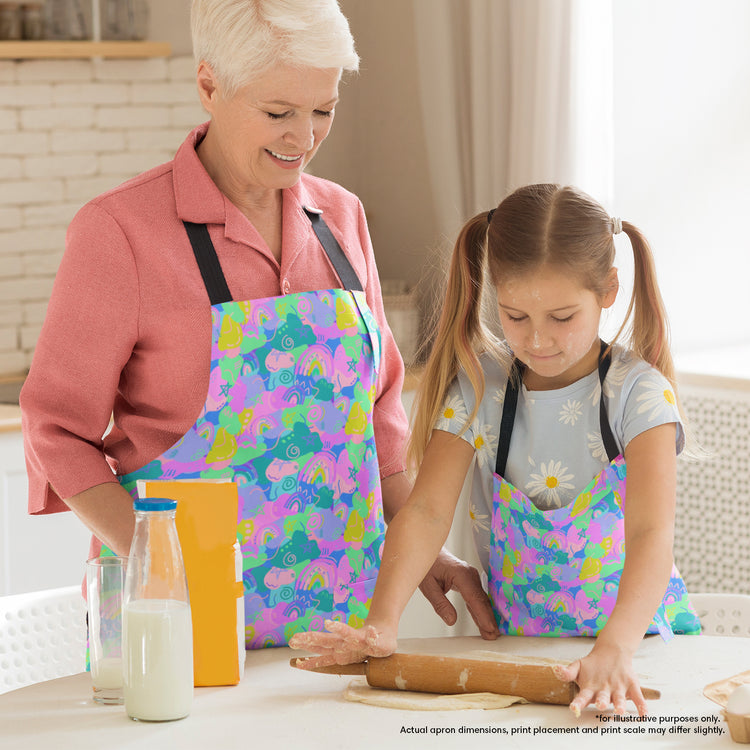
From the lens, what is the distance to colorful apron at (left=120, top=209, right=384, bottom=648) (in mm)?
1439

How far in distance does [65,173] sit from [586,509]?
7.06 feet

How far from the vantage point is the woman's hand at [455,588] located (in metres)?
1.51

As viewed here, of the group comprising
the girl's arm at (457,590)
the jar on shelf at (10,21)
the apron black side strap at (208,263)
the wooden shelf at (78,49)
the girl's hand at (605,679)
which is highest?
the jar on shelf at (10,21)

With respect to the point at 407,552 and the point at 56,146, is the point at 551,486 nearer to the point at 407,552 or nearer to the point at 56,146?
the point at 407,552

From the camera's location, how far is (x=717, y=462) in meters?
2.72

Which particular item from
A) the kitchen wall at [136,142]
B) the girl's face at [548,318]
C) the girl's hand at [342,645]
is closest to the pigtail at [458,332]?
the girl's face at [548,318]

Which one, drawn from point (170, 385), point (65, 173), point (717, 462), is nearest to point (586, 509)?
point (170, 385)

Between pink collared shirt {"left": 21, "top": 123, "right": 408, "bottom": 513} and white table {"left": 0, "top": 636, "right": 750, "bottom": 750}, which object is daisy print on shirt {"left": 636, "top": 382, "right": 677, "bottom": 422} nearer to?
white table {"left": 0, "top": 636, "right": 750, "bottom": 750}

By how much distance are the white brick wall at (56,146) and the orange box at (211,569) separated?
200 centimetres

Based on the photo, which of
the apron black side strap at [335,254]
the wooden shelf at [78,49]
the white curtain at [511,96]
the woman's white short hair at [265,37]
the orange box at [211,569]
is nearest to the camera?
the orange box at [211,569]

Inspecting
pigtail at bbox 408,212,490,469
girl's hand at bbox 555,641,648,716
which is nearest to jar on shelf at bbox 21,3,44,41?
pigtail at bbox 408,212,490,469

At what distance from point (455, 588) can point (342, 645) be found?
1.09 feet

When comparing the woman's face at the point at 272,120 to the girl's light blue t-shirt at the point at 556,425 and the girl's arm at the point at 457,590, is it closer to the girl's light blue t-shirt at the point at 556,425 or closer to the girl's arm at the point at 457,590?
the girl's light blue t-shirt at the point at 556,425

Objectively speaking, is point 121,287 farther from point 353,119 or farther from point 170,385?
point 353,119
